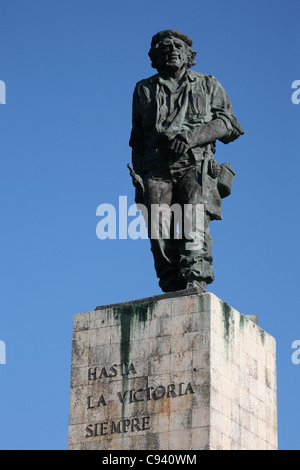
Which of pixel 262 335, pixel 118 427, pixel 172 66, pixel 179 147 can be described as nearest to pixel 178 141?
pixel 179 147

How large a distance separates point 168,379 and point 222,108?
218 inches

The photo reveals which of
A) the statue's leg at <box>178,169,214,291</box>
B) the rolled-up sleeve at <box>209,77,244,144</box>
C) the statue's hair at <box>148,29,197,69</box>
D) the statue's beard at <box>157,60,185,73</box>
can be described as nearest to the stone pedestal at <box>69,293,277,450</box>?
the statue's leg at <box>178,169,214,291</box>

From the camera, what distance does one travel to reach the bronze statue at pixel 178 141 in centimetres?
2336

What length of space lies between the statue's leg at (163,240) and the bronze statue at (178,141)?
0.02 metres

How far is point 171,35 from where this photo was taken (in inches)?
944

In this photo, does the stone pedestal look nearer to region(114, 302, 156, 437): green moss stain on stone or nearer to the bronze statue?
region(114, 302, 156, 437): green moss stain on stone

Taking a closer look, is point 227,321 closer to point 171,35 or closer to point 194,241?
point 194,241

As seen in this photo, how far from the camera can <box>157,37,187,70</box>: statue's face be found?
2394cm

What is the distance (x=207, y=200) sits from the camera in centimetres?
2350

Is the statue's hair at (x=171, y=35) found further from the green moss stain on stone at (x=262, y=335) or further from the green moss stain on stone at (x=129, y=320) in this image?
the green moss stain on stone at (x=262, y=335)

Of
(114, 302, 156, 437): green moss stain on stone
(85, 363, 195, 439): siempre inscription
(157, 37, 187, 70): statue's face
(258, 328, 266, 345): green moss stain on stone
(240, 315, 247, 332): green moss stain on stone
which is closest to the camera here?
(85, 363, 195, 439): siempre inscription
